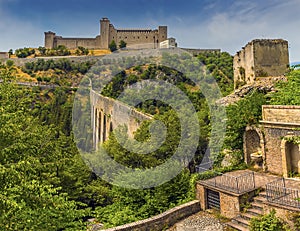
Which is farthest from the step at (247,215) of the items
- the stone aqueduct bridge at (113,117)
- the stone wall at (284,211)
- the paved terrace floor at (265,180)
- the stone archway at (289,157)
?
the stone aqueduct bridge at (113,117)

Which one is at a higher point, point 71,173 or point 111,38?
point 111,38

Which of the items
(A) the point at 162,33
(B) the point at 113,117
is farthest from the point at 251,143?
(A) the point at 162,33

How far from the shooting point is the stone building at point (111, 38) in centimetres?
7781

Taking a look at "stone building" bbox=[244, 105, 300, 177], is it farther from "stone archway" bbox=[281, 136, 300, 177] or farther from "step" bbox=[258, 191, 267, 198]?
"step" bbox=[258, 191, 267, 198]

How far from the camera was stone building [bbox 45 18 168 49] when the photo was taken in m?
77.8

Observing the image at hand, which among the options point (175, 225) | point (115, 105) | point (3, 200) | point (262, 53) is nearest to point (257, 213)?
point (175, 225)

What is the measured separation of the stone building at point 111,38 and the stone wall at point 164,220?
2772 inches

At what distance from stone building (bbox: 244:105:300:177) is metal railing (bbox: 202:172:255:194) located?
3.95 feet

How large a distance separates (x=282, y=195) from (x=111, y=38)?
79.2 meters

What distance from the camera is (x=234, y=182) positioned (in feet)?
30.8

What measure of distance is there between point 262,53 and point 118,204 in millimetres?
13282

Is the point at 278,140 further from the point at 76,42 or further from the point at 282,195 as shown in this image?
the point at 76,42

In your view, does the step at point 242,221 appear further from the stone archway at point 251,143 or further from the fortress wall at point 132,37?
the fortress wall at point 132,37

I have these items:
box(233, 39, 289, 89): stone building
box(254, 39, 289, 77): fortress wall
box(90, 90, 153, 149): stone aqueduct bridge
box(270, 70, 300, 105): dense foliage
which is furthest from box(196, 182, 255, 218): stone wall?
box(254, 39, 289, 77): fortress wall
